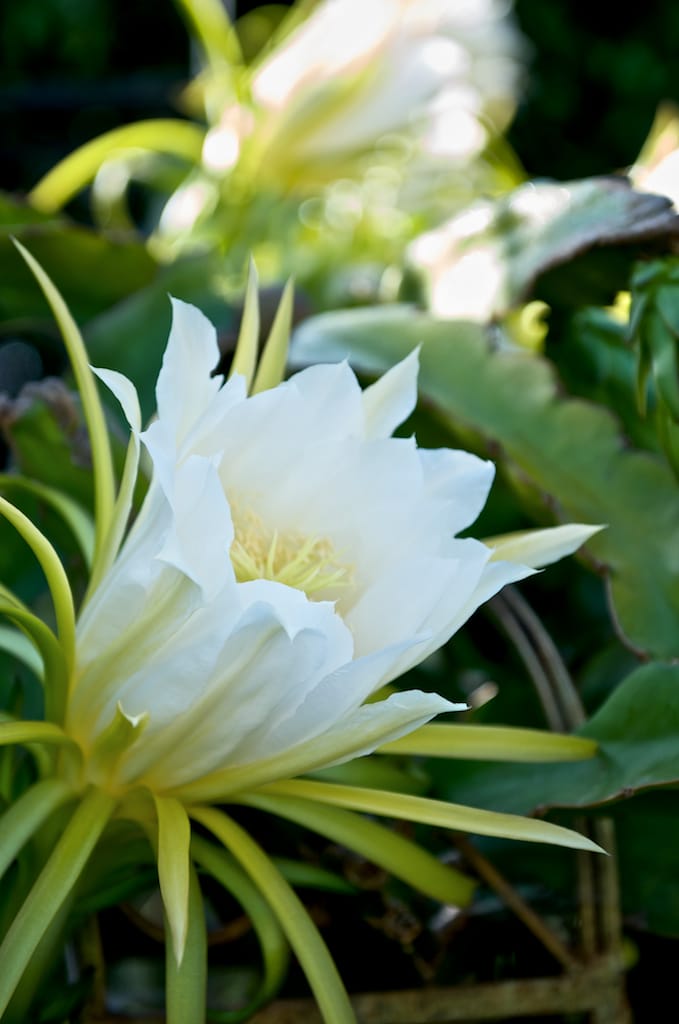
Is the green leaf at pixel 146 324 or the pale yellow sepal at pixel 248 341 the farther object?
the green leaf at pixel 146 324

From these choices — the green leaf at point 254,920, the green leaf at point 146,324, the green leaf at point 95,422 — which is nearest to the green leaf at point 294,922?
the green leaf at point 254,920

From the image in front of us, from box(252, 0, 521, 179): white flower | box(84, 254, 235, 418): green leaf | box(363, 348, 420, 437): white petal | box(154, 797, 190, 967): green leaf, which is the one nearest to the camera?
box(154, 797, 190, 967): green leaf

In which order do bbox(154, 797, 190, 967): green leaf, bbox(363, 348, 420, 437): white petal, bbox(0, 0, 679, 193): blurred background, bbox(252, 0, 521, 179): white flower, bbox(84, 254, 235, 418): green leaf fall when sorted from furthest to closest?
bbox(0, 0, 679, 193): blurred background → bbox(252, 0, 521, 179): white flower → bbox(84, 254, 235, 418): green leaf → bbox(363, 348, 420, 437): white petal → bbox(154, 797, 190, 967): green leaf

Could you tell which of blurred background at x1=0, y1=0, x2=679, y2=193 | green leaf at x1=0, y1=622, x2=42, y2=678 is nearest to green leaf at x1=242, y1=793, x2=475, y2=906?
green leaf at x1=0, y1=622, x2=42, y2=678

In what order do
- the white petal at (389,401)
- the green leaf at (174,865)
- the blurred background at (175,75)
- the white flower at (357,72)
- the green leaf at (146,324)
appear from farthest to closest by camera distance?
1. the blurred background at (175,75)
2. the white flower at (357,72)
3. the green leaf at (146,324)
4. the white petal at (389,401)
5. the green leaf at (174,865)

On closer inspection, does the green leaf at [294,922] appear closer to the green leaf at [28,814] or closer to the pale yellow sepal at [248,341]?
the green leaf at [28,814]

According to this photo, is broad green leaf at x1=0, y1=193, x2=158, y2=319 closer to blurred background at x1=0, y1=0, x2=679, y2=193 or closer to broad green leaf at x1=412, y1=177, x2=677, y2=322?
broad green leaf at x1=412, y1=177, x2=677, y2=322

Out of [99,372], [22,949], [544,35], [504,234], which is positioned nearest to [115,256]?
[504,234]

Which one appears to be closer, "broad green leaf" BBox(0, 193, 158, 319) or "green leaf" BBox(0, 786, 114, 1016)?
"green leaf" BBox(0, 786, 114, 1016)
